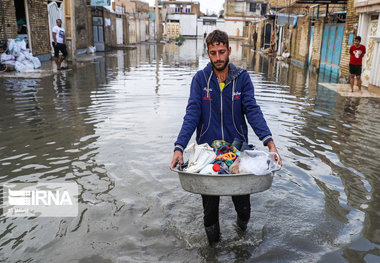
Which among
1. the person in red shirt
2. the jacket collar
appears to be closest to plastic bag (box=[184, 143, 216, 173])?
the jacket collar

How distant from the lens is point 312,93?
438 inches

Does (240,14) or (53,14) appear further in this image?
(240,14)

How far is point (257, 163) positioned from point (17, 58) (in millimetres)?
14386

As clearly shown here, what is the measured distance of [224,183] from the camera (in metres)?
2.53

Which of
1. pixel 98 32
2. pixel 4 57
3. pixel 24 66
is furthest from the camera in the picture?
pixel 98 32

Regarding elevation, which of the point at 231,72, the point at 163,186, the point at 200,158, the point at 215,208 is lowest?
the point at 163,186

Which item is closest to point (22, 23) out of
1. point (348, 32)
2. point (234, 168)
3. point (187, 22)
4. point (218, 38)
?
point (348, 32)

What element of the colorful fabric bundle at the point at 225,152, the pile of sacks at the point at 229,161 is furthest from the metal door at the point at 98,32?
the pile of sacks at the point at 229,161

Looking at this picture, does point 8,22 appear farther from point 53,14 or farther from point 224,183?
point 224,183

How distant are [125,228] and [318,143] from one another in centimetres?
403

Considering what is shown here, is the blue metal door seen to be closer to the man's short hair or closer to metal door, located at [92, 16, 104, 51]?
the man's short hair

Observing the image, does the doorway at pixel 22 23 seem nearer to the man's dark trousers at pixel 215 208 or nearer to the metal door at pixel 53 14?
the metal door at pixel 53 14

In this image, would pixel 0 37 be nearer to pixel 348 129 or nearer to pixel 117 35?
pixel 348 129

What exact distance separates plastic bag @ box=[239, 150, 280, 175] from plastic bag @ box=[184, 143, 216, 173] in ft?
0.82
